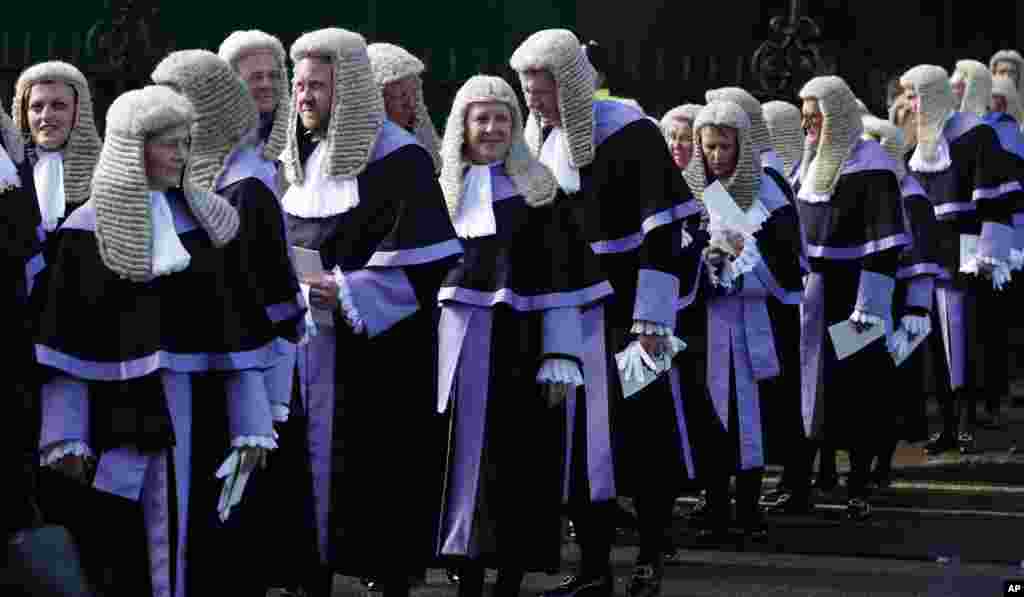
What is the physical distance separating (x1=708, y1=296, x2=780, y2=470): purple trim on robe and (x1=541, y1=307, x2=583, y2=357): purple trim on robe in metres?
2.28

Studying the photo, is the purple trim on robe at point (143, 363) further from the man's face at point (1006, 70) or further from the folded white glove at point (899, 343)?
the man's face at point (1006, 70)

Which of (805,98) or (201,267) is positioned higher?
(805,98)

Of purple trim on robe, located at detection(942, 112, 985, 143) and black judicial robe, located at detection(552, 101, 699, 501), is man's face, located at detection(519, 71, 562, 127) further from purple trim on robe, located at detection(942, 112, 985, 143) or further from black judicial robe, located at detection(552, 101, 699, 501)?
purple trim on robe, located at detection(942, 112, 985, 143)

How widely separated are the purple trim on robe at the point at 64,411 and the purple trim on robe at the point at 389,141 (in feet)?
6.58

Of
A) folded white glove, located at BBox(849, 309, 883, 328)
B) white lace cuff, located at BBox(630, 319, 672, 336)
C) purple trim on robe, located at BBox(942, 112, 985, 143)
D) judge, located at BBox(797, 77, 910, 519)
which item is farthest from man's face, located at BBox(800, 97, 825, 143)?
white lace cuff, located at BBox(630, 319, 672, 336)

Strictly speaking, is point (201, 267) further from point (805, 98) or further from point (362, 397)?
point (805, 98)

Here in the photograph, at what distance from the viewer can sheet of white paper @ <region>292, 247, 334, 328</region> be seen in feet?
29.0

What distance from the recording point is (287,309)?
8.29 meters

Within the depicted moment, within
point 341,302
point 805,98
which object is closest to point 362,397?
point 341,302

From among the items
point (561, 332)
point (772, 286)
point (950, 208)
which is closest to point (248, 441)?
point (561, 332)

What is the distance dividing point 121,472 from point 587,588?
276cm

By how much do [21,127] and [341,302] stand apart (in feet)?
6.38

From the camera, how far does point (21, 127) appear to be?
33.2 feet

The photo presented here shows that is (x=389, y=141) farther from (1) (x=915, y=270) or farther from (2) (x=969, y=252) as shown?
(2) (x=969, y=252)
